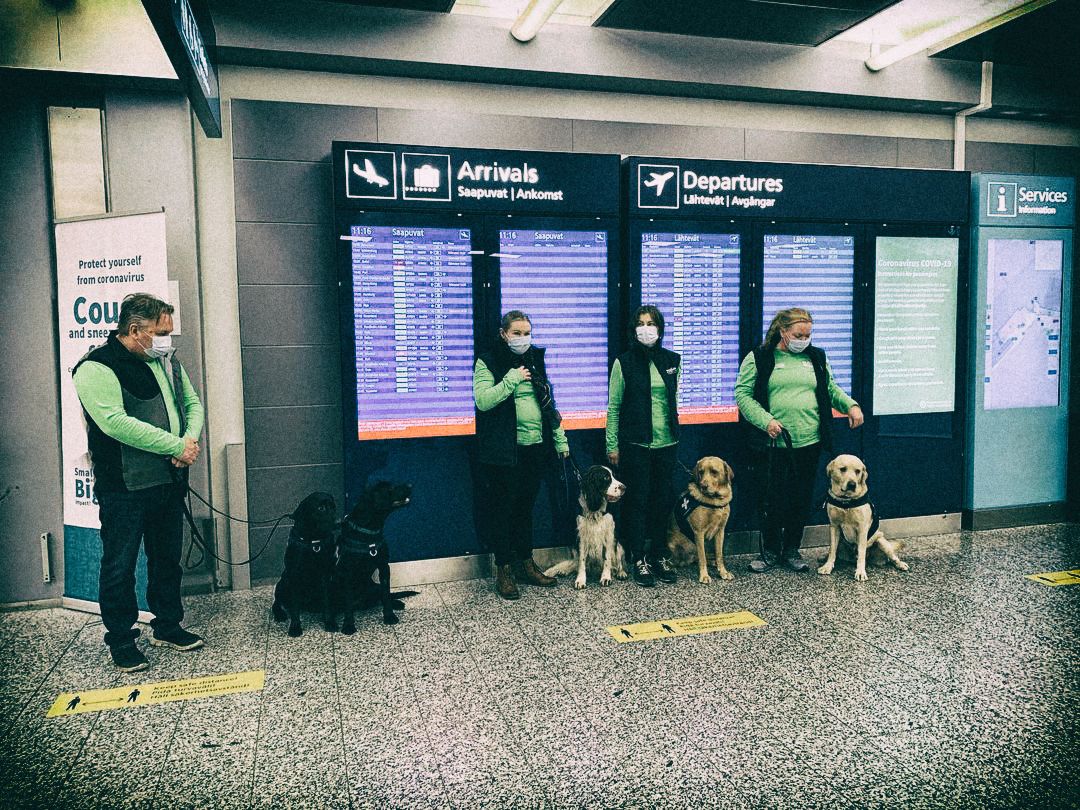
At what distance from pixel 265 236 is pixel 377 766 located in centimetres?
331

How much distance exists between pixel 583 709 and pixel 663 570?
1.80m

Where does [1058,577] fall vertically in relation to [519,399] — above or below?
below

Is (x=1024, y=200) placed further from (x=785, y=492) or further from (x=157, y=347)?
(x=157, y=347)

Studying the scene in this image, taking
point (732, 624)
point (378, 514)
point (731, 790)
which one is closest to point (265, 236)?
point (378, 514)

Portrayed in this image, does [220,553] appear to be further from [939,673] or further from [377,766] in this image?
[939,673]

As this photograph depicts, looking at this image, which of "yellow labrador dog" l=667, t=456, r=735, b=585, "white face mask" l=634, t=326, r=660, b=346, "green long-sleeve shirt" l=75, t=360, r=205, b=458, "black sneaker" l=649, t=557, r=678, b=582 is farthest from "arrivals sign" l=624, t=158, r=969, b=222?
"green long-sleeve shirt" l=75, t=360, r=205, b=458

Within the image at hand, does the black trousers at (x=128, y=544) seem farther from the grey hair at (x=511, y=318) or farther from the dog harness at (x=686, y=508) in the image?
the dog harness at (x=686, y=508)

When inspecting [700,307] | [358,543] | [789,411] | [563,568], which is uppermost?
[700,307]

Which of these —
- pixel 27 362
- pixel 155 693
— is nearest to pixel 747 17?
pixel 27 362

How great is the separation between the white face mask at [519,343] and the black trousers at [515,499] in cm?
58

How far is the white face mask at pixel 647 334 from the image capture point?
4.71 metres

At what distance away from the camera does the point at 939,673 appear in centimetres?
346

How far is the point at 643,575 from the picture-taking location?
4.78m

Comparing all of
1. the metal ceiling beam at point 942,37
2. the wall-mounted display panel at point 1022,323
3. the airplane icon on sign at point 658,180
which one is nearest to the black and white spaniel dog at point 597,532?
the airplane icon on sign at point 658,180
